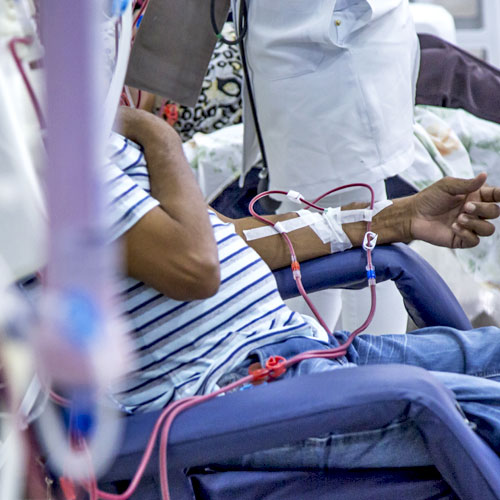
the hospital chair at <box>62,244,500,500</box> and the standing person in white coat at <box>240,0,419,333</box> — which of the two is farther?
the standing person in white coat at <box>240,0,419,333</box>

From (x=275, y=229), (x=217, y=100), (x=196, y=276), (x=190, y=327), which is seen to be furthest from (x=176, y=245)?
(x=217, y=100)

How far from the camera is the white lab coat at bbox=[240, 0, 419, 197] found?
143cm

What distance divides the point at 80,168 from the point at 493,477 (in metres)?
0.71

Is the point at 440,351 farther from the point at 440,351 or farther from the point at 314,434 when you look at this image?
the point at 314,434

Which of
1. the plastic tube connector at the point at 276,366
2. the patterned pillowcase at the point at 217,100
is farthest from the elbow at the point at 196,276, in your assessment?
the patterned pillowcase at the point at 217,100

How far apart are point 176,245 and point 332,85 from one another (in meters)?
0.68

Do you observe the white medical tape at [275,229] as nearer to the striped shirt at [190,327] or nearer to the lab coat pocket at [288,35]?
the striped shirt at [190,327]

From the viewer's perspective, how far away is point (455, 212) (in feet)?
4.28

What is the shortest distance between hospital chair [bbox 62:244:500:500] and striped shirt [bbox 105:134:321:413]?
0.14 metres

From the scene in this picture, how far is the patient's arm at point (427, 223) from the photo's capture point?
127 centimetres

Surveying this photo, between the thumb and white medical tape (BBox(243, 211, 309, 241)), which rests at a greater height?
the thumb

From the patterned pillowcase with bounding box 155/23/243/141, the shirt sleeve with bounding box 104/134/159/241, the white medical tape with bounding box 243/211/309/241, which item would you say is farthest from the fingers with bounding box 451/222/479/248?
the patterned pillowcase with bounding box 155/23/243/141

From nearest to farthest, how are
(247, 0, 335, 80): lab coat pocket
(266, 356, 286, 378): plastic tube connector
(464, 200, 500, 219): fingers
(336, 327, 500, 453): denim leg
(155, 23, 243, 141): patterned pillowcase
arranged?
(266, 356, 286, 378): plastic tube connector, (336, 327, 500, 453): denim leg, (464, 200, 500, 219): fingers, (247, 0, 335, 80): lab coat pocket, (155, 23, 243, 141): patterned pillowcase

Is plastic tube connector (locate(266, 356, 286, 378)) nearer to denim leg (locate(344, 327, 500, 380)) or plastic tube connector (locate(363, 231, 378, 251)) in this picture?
denim leg (locate(344, 327, 500, 380))
